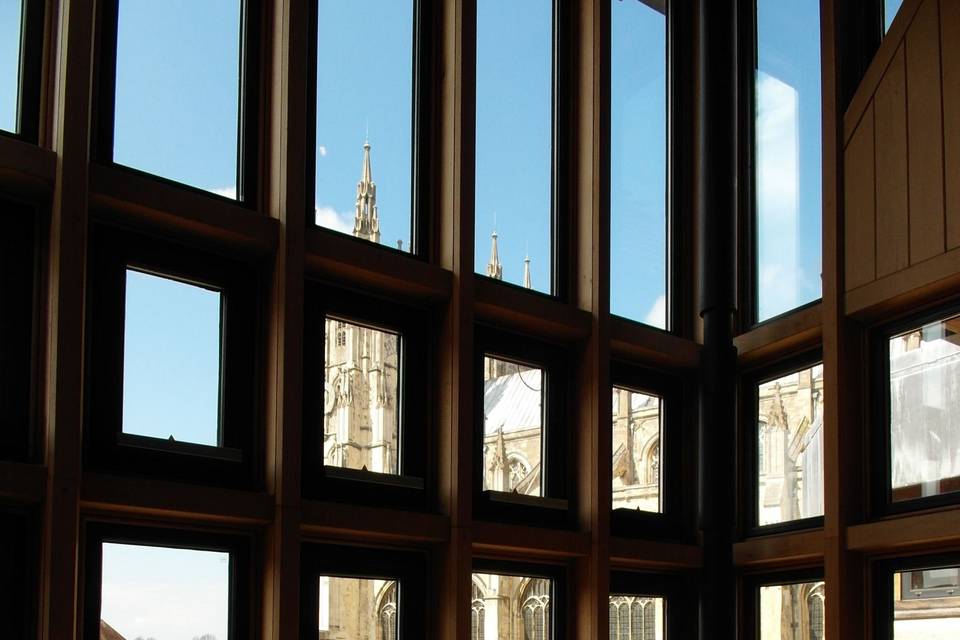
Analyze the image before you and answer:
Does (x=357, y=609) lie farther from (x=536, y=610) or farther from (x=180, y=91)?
(x=180, y=91)

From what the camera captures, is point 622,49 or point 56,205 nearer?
point 56,205

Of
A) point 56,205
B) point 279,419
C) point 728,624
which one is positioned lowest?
point 728,624

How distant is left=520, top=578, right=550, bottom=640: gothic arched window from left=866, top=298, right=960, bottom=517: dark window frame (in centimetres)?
144

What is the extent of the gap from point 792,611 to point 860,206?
5.99ft

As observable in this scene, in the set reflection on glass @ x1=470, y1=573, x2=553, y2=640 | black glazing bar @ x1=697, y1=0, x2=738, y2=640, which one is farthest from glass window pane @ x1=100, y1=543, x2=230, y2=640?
black glazing bar @ x1=697, y1=0, x2=738, y2=640

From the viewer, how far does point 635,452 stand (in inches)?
223

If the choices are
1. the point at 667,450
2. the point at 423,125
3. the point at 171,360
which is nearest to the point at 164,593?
the point at 171,360

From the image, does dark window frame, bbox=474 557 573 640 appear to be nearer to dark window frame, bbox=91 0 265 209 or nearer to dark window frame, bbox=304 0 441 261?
dark window frame, bbox=304 0 441 261

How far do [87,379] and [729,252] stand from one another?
10.1 feet

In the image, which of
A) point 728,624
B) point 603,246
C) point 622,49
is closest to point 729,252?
point 603,246

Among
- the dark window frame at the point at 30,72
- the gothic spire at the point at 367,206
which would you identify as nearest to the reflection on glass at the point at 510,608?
the gothic spire at the point at 367,206

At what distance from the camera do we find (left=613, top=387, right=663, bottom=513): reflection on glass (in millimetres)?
5609

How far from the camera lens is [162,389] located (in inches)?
163

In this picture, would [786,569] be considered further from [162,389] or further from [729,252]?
[162,389]
